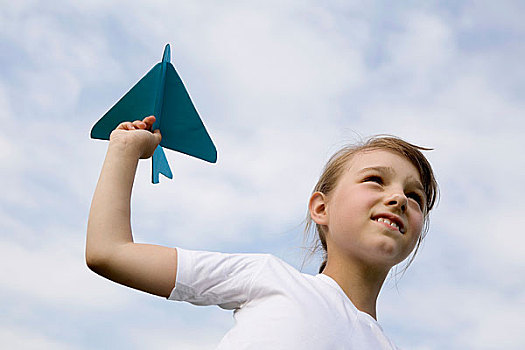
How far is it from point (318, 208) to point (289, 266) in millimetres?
547

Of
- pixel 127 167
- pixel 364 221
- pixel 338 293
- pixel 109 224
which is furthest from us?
pixel 364 221

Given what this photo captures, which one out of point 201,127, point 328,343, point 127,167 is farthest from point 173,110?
point 328,343

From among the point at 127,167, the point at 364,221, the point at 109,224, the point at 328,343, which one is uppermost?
the point at 364,221

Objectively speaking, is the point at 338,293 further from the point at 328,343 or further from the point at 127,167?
the point at 127,167

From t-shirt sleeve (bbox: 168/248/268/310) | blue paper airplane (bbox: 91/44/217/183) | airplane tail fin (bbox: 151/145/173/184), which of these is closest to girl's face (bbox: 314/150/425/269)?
t-shirt sleeve (bbox: 168/248/268/310)

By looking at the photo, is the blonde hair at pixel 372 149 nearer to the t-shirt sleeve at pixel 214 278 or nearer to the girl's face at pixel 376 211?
the girl's face at pixel 376 211

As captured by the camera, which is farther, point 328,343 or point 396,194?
point 396,194

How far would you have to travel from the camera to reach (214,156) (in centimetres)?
244

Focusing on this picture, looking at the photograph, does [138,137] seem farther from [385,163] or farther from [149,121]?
[385,163]

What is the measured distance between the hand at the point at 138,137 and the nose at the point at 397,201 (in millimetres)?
851

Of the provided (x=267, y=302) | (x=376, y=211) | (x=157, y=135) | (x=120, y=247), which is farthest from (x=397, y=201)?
(x=120, y=247)

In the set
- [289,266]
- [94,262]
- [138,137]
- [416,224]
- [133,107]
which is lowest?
[94,262]

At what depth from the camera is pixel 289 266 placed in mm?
2055

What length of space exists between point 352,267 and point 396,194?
0.31m
